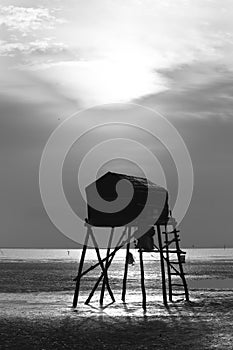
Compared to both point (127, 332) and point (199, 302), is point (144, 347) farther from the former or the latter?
point (199, 302)

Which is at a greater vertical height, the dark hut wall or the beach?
the dark hut wall

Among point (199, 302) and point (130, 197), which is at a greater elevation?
point (130, 197)

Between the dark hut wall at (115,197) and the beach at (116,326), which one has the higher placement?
the dark hut wall at (115,197)

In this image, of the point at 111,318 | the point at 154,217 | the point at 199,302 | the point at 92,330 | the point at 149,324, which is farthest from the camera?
the point at 199,302

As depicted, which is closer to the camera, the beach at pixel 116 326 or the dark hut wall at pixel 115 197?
the beach at pixel 116 326

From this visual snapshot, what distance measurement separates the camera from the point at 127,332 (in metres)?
23.5

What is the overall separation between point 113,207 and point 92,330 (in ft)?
31.7

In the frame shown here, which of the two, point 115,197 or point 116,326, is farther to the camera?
point 115,197

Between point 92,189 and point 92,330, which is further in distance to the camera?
point 92,189

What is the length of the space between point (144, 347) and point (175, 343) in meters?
1.31

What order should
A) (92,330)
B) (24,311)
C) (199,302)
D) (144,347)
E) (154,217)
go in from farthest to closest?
(199,302), (154,217), (24,311), (92,330), (144,347)

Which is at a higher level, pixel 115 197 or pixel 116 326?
pixel 115 197

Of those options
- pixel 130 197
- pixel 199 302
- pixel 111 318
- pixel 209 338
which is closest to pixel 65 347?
pixel 209 338

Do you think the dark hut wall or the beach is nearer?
the beach
